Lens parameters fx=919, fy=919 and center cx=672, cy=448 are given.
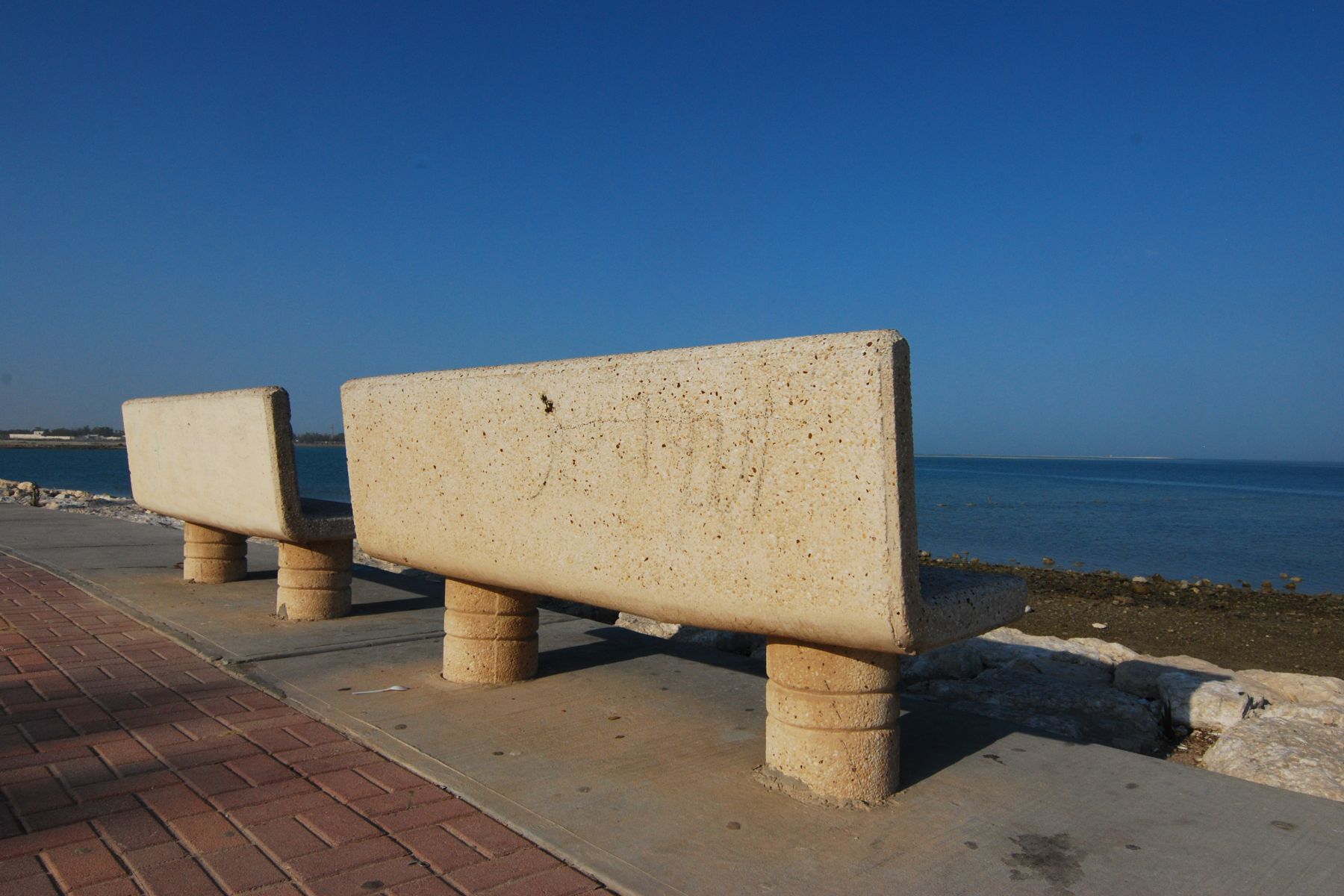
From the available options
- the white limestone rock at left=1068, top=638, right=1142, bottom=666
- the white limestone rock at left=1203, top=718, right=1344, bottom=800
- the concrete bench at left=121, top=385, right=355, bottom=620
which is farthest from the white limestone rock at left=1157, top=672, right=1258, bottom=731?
the concrete bench at left=121, top=385, right=355, bottom=620

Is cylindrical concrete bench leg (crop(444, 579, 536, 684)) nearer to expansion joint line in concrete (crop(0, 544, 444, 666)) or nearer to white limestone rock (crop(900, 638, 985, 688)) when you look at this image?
expansion joint line in concrete (crop(0, 544, 444, 666))

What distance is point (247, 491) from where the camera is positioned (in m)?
5.54

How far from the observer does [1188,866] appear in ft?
8.11

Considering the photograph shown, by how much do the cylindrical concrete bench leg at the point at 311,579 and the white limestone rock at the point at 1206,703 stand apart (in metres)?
4.64

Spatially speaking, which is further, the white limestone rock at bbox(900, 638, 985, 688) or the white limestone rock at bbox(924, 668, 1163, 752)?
the white limestone rock at bbox(900, 638, 985, 688)

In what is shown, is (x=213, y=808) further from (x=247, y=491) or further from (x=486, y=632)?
(x=247, y=491)

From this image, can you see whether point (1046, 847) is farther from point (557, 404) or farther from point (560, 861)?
point (557, 404)

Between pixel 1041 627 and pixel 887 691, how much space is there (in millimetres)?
8284

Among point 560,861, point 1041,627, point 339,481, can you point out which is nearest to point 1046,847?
point 560,861

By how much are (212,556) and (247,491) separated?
165 cm

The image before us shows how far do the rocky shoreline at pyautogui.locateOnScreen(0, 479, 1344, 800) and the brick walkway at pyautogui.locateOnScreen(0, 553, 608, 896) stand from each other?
2.49 meters

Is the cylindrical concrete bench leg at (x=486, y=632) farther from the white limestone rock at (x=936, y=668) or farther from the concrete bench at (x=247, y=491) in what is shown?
the white limestone rock at (x=936, y=668)

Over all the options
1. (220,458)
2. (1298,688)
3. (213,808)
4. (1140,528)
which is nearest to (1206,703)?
(1298,688)

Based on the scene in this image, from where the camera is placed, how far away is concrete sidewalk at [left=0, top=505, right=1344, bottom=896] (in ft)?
7.98
